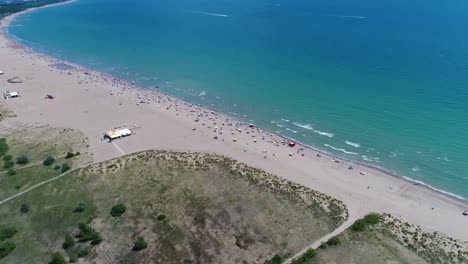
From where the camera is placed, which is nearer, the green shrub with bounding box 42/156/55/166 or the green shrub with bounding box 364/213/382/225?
the green shrub with bounding box 364/213/382/225

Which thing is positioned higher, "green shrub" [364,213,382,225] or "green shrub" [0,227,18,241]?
"green shrub" [364,213,382,225]

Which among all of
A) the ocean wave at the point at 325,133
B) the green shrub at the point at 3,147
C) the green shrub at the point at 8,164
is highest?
the ocean wave at the point at 325,133

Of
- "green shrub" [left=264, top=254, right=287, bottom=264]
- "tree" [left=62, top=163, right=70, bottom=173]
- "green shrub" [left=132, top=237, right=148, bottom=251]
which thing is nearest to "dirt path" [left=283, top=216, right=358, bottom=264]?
"green shrub" [left=264, top=254, right=287, bottom=264]

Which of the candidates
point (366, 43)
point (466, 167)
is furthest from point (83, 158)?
point (366, 43)

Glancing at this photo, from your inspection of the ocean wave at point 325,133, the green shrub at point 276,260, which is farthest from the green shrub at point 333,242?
the ocean wave at point 325,133

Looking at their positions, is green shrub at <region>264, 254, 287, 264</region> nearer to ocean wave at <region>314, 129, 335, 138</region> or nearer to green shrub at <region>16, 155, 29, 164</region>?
ocean wave at <region>314, 129, 335, 138</region>

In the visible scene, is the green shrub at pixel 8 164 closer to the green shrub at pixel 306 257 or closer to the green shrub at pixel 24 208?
the green shrub at pixel 24 208

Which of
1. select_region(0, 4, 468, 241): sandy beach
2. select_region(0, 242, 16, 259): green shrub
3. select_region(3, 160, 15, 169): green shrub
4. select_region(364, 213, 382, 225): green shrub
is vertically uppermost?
select_region(364, 213, 382, 225): green shrub
